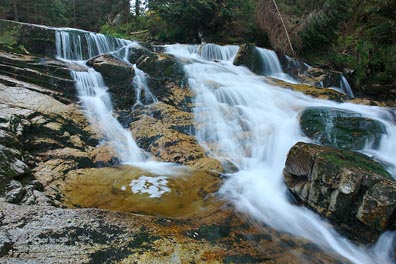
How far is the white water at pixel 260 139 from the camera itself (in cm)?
441

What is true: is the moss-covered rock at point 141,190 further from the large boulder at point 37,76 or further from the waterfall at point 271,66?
the waterfall at point 271,66

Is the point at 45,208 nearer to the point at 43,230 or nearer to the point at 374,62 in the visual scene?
the point at 43,230

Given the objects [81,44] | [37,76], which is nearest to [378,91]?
[81,44]

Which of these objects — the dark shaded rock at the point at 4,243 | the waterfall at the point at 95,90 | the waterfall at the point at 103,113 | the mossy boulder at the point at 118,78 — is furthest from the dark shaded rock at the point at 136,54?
the dark shaded rock at the point at 4,243

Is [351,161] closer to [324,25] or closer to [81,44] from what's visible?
[81,44]

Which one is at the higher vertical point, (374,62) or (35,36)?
(374,62)

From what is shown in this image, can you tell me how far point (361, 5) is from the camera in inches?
551

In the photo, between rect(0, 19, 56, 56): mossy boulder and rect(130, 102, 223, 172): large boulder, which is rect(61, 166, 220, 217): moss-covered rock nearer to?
rect(130, 102, 223, 172): large boulder

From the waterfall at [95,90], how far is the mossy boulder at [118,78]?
180 mm

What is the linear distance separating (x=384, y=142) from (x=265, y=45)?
417 inches

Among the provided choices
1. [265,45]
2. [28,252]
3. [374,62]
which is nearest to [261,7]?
[265,45]

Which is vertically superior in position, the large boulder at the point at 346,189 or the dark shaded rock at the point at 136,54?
the dark shaded rock at the point at 136,54

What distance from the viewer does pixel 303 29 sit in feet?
46.1

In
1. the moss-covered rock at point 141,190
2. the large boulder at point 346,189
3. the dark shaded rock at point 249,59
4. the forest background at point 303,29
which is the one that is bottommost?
the moss-covered rock at point 141,190
